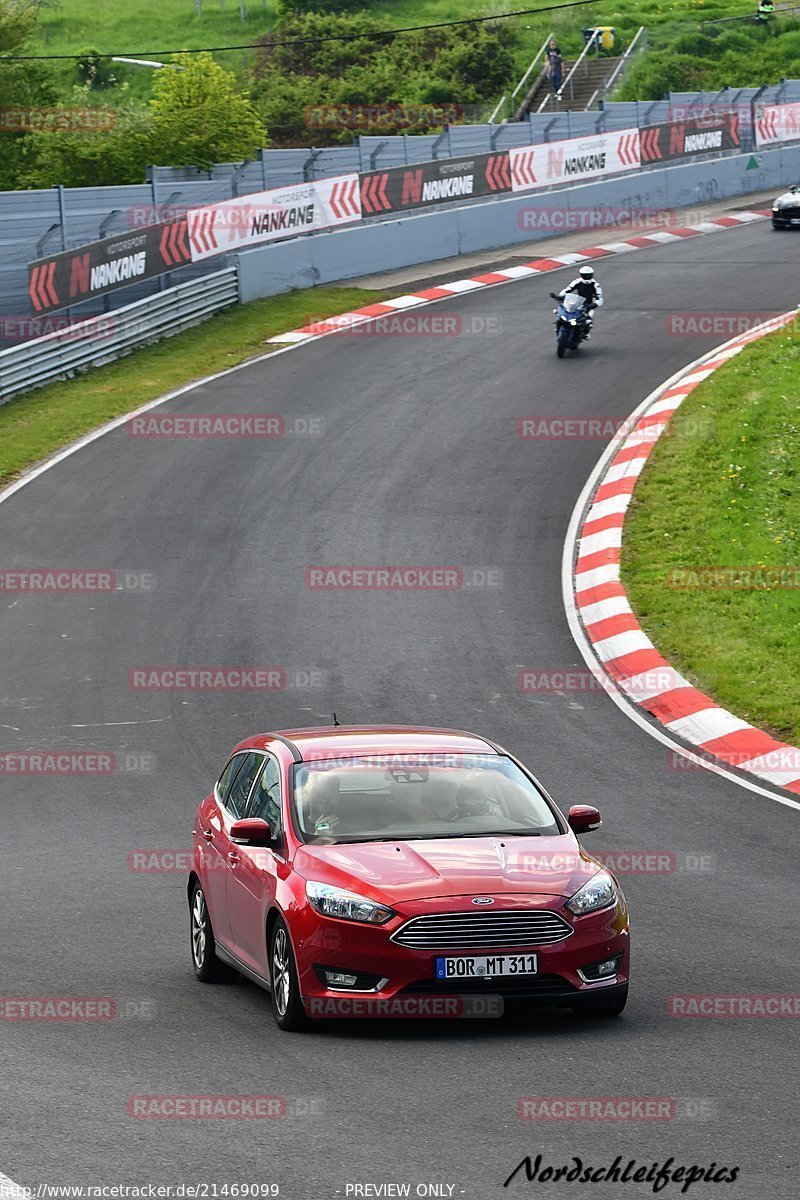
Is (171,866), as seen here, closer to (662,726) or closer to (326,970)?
(326,970)

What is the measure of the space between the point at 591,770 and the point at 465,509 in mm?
8700

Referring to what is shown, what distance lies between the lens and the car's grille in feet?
25.7

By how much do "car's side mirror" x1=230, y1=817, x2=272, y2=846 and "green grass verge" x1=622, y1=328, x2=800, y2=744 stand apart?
7554 millimetres

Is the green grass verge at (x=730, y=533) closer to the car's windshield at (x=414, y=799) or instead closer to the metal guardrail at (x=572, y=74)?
the car's windshield at (x=414, y=799)

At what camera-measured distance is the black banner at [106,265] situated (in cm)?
3027

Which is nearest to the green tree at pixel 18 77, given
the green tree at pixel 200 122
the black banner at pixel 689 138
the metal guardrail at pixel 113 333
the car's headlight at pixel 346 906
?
the green tree at pixel 200 122

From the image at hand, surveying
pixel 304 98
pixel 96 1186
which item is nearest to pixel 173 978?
pixel 96 1186

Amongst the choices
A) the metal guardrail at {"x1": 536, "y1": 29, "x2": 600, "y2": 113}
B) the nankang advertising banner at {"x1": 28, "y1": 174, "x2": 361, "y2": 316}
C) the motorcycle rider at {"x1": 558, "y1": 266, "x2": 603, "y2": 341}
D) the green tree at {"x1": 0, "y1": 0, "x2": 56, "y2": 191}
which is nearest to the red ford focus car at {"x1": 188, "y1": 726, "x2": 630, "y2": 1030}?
the motorcycle rider at {"x1": 558, "y1": 266, "x2": 603, "y2": 341}

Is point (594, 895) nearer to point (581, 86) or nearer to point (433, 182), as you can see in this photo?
point (433, 182)

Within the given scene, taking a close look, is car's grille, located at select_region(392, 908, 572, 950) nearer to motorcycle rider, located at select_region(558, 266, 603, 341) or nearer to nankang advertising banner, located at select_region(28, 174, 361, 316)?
motorcycle rider, located at select_region(558, 266, 603, 341)

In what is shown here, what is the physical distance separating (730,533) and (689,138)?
29203 millimetres

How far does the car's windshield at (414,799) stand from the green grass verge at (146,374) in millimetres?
16535

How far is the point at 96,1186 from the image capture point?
5.89 m

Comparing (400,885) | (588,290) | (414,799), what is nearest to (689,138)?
(588,290)
